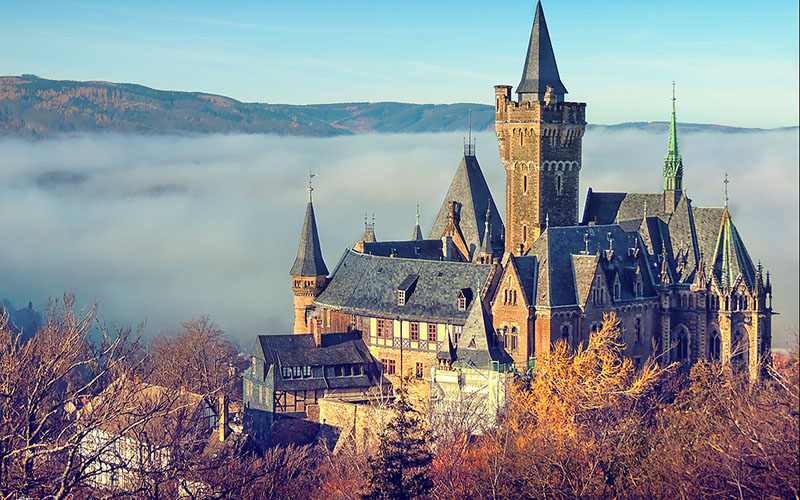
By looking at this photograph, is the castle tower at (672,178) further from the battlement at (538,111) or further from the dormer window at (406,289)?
the dormer window at (406,289)

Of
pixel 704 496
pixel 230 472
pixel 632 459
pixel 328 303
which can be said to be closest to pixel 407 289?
pixel 328 303

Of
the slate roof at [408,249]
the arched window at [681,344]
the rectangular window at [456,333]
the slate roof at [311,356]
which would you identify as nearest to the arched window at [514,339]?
the rectangular window at [456,333]

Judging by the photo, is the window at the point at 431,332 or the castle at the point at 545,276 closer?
the castle at the point at 545,276

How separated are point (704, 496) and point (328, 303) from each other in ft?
166

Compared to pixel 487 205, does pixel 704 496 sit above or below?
below

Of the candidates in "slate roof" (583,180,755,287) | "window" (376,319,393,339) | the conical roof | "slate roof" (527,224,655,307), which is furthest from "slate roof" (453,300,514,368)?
the conical roof

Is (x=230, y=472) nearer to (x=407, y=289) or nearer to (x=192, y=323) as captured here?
(x=407, y=289)

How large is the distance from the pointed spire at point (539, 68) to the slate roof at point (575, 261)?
13900mm

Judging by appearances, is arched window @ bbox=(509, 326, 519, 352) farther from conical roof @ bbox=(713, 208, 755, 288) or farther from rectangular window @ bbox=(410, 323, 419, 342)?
conical roof @ bbox=(713, 208, 755, 288)

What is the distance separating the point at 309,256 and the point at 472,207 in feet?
58.4

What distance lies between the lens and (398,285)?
117 meters

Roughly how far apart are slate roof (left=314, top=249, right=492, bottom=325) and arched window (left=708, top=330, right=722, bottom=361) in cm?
1865

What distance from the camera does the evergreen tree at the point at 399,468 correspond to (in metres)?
83.2

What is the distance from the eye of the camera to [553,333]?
4232 inches
